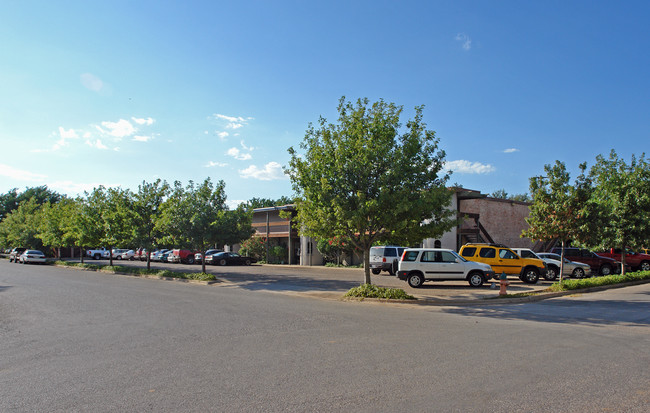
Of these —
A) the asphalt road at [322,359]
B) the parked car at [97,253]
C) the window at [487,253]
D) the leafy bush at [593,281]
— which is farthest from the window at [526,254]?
the parked car at [97,253]

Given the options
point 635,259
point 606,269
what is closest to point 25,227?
point 606,269

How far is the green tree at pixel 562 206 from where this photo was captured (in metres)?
18.0

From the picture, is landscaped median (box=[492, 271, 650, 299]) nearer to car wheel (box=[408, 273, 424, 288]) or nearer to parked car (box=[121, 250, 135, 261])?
car wheel (box=[408, 273, 424, 288])

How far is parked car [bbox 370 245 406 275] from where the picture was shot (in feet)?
87.5

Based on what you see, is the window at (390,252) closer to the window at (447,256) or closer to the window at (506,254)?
the window at (506,254)

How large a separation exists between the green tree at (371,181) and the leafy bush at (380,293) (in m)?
1.41

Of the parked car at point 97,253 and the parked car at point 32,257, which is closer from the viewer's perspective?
the parked car at point 32,257

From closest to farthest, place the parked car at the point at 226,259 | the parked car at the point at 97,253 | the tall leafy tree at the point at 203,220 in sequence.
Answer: the tall leafy tree at the point at 203,220 < the parked car at the point at 226,259 < the parked car at the point at 97,253

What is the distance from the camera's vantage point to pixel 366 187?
595 inches

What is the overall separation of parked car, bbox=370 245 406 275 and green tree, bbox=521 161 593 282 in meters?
9.45

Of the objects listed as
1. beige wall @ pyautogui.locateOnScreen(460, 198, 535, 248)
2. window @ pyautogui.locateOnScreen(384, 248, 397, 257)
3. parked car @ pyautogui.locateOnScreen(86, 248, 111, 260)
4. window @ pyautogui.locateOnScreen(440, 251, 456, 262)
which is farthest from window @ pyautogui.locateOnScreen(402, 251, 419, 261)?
parked car @ pyautogui.locateOnScreen(86, 248, 111, 260)

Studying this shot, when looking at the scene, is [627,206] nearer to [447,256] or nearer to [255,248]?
[447,256]

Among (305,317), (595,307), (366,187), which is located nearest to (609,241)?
(595,307)

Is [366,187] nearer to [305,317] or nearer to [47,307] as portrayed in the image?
[305,317]
